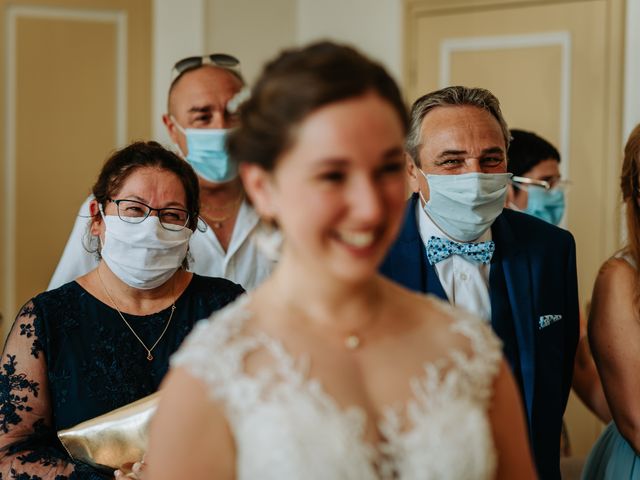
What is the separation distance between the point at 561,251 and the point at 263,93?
154cm

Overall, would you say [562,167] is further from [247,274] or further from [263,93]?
[263,93]

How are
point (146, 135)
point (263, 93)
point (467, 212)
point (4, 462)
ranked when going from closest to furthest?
point (263, 93) → point (4, 462) → point (467, 212) → point (146, 135)

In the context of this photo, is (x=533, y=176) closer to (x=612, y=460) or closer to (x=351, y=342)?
(x=612, y=460)

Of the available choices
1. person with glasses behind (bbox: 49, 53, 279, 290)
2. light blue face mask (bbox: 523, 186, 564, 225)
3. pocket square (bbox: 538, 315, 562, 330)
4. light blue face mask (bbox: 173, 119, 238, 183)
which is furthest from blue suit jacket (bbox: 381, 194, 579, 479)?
light blue face mask (bbox: 523, 186, 564, 225)

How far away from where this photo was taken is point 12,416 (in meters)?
2.58

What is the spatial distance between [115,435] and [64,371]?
0.92 feet

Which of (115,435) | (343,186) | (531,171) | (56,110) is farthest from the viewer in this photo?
(56,110)

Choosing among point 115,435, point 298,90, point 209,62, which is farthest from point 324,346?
point 209,62

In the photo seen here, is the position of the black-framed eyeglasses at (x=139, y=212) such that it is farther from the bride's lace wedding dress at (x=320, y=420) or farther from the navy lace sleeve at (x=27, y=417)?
the bride's lace wedding dress at (x=320, y=420)

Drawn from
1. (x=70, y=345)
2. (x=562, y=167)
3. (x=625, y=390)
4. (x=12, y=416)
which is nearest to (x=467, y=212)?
(x=625, y=390)

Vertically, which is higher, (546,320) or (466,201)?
(466,201)

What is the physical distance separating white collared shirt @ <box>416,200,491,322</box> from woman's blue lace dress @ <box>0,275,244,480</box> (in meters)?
0.75

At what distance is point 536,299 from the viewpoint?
2.78 metres

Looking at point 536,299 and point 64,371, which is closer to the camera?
point 64,371
